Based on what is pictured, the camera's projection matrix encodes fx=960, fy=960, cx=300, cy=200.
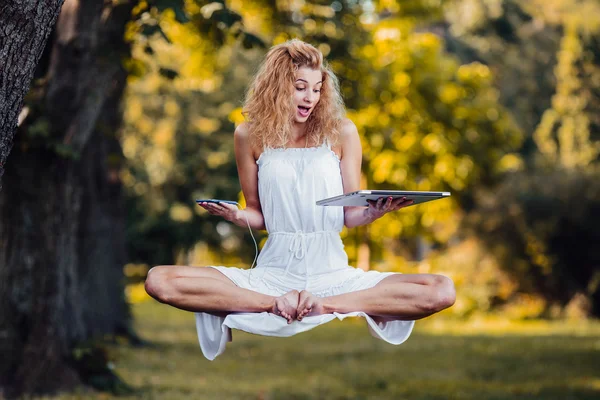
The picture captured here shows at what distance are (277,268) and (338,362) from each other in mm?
8666

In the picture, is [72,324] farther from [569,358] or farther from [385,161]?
[385,161]

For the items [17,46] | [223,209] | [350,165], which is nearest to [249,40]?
[350,165]

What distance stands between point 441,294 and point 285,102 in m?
1.36

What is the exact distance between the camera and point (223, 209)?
4.88 metres

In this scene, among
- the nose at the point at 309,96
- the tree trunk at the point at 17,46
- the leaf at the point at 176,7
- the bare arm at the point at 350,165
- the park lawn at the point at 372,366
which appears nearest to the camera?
the tree trunk at the point at 17,46

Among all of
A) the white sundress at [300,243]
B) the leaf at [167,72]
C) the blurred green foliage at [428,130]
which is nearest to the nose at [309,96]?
the white sundress at [300,243]

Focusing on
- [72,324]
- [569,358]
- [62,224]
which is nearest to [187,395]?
[72,324]

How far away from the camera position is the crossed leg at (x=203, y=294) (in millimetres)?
4855

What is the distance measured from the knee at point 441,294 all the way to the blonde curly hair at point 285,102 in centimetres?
107

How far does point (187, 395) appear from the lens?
959cm

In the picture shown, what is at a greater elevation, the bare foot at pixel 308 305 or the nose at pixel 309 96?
the nose at pixel 309 96

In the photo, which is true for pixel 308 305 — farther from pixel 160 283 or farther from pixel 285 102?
pixel 285 102

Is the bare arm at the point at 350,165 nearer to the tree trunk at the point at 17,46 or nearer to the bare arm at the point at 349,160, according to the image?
the bare arm at the point at 349,160

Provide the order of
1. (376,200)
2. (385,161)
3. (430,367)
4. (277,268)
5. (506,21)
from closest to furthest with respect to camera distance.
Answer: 1. (376,200)
2. (277,268)
3. (430,367)
4. (385,161)
5. (506,21)
